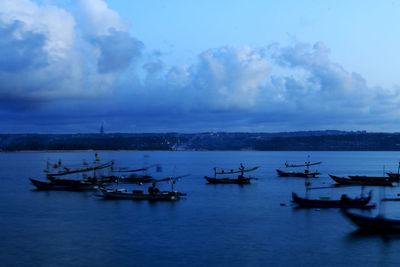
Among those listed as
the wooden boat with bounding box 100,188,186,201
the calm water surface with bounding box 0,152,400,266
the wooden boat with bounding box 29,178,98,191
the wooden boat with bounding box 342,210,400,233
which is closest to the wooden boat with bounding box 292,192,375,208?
the calm water surface with bounding box 0,152,400,266

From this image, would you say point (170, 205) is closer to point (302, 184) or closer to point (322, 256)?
point (322, 256)

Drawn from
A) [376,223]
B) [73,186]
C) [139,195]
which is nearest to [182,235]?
[376,223]

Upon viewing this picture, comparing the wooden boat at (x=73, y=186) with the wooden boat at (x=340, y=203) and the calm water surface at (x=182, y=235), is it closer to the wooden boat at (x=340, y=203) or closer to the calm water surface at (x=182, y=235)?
the calm water surface at (x=182, y=235)

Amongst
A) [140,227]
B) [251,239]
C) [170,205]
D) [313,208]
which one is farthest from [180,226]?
[313,208]

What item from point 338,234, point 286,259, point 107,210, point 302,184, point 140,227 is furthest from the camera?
point 302,184

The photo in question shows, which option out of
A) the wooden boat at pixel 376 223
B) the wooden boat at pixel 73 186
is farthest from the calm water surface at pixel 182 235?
the wooden boat at pixel 73 186

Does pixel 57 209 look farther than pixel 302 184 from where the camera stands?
No

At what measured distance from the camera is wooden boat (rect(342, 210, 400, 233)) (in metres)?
42.7

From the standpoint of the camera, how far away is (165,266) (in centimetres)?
3366

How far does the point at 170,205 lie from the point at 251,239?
20.7m

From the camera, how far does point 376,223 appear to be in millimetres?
43156

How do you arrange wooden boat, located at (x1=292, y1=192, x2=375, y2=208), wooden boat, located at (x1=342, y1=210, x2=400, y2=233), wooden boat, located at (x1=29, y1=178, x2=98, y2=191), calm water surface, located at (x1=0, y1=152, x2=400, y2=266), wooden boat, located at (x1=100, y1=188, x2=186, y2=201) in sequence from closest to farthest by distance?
calm water surface, located at (x1=0, y1=152, x2=400, y2=266) → wooden boat, located at (x1=342, y1=210, x2=400, y2=233) → wooden boat, located at (x1=292, y1=192, x2=375, y2=208) → wooden boat, located at (x1=100, y1=188, x2=186, y2=201) → wooden boat, located at (x1=29, y1=178, x2=98, y2=191)

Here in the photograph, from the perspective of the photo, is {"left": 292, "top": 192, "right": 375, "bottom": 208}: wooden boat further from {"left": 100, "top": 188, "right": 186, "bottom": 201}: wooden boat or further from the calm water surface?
{"left": 100, "top": 188, "right": 186, "bottom": 201}: wooden boat

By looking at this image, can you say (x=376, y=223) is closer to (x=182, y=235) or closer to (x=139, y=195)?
(x=182, y=235)
